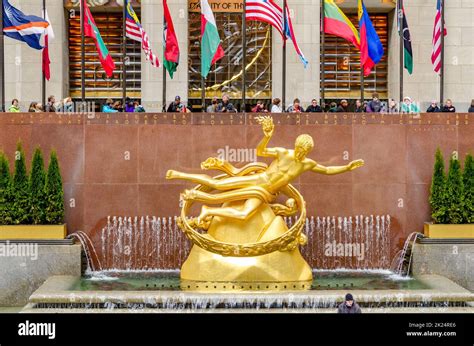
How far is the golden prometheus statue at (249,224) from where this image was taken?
67.6ft

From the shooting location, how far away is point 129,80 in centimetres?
3419

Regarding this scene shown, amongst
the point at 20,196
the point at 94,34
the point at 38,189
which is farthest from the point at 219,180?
the point at 94,34

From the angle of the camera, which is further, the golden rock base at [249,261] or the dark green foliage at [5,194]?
the dark green foliage at [5,194]

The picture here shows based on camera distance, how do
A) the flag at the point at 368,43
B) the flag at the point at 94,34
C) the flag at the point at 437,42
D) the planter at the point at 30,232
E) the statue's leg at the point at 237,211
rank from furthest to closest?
the flag at the point at 437,42 → the flag at the point at 368,43 → the flag at the point at 94,34 → the planter at the point at 30,232 → the statue's leg at the point at 237,211

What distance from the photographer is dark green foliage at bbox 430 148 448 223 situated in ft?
Result: 75.3

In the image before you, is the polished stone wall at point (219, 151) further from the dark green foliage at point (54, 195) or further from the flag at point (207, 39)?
the flag at point (207, 39)

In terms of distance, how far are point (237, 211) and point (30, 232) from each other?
15.3 ft

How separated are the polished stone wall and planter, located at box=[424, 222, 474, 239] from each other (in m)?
0.61

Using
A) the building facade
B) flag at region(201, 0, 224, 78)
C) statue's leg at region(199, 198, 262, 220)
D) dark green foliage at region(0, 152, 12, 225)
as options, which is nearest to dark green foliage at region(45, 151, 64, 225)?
dark green foliage at region(0, 152, 12, 225)

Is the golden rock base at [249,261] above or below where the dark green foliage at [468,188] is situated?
below

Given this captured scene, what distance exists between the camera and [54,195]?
22.6 metres

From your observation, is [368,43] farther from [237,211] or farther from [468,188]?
[237,211]

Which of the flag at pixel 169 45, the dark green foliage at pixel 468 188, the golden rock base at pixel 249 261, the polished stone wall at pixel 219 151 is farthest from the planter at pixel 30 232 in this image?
the dark green foliage at pixel 468 188

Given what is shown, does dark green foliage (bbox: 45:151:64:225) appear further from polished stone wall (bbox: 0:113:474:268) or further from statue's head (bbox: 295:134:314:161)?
statue's head (bbox: 295:134:314:161)
